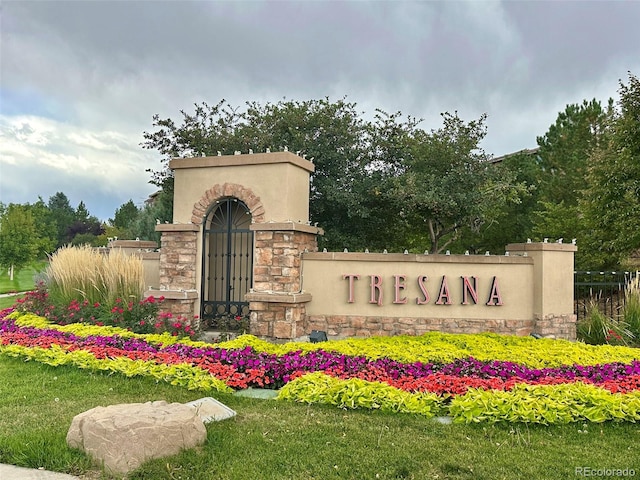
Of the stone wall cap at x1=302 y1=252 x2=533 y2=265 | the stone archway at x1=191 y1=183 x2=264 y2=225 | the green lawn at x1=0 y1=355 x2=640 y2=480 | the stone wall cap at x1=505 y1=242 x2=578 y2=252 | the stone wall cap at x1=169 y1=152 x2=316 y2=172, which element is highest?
the stone wall cap at x1=169 y1=152 x2=316 y2=172

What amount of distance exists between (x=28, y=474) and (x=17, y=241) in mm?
20480

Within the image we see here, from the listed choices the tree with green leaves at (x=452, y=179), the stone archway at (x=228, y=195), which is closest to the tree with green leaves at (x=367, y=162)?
the tree with green leaves at (x=452, y=179)

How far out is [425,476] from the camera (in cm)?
323

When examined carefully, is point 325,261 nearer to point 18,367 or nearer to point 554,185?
point 18,367

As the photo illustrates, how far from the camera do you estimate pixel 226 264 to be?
9.41 metres

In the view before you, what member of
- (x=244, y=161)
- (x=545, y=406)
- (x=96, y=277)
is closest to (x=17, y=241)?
(x=96, y=277)

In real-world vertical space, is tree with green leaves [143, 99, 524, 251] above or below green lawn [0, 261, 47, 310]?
above

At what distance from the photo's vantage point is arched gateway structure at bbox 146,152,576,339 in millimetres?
8117

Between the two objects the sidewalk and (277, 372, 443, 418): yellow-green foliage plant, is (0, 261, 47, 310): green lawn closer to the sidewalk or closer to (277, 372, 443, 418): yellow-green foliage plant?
(277, 372, 443, 418): yellow-green foliage plant

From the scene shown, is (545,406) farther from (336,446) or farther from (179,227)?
(179,227)

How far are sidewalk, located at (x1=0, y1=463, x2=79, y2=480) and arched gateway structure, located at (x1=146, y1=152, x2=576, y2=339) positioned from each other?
486 cm

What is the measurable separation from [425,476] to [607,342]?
5994 mm

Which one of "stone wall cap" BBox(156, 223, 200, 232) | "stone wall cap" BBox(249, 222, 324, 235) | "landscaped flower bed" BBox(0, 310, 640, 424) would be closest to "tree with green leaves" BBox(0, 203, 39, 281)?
"stone wall cap" BBox(156, 223, 200, 232)

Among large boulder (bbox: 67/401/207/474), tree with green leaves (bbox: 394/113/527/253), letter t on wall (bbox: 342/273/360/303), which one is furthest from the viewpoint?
tree with green leaves (bbox: 394/113/527/253)
